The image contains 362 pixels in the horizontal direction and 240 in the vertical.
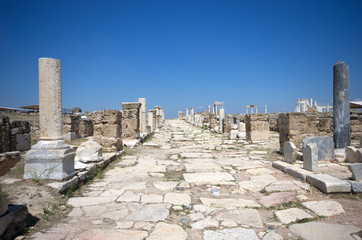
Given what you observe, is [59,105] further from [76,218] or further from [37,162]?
[76,218]

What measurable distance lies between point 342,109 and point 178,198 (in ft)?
23.2

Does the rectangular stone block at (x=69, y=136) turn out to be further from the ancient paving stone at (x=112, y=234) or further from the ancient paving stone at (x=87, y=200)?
the ancient paving stone at (x=112, y=234)

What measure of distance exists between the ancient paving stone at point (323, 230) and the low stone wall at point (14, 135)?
6163 mm

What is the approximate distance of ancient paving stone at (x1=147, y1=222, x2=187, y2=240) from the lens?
254 centimetres

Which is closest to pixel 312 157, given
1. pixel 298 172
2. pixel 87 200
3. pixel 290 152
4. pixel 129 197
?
pixel 298 172

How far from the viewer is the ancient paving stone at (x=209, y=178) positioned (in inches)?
188

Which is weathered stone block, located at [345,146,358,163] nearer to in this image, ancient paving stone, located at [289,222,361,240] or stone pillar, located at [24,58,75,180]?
ancient paving stone, located at [289,222,361,240]

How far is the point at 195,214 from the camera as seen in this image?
3.16 meters

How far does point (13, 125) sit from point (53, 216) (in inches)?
184

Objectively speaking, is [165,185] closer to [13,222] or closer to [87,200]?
[87,200]

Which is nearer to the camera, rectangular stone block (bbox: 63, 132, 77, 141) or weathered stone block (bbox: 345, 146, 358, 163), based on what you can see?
weathered stone block (bbox: 345, 146, 358, 163)

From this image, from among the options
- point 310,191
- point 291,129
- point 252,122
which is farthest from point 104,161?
point 252,122

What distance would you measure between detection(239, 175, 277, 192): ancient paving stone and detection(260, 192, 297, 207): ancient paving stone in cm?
43

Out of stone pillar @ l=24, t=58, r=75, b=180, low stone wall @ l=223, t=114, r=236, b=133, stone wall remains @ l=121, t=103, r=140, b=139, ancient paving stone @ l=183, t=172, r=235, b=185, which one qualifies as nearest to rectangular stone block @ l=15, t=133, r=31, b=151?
stone pillar @ l=24, t=58, r=75, b=180
